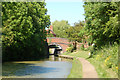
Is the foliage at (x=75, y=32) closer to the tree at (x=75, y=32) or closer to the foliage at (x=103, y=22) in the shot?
the tree at (x=75, y=32)

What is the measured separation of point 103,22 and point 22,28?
10760mm

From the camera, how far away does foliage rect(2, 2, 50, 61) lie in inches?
988

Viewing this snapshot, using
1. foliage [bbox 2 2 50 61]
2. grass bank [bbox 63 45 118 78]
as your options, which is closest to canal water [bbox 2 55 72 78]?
grass bank [bbox 63 45 118 78]

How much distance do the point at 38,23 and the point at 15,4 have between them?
5.94 metres

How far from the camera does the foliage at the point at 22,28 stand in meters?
25.1

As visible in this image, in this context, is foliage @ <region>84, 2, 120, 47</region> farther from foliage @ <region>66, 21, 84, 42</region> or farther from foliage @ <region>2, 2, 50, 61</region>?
foliage @ <region>66, 21, 84, 42</region>

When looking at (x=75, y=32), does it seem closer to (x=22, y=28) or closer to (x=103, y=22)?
(x=22, y=28)

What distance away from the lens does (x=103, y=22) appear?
21203 mm

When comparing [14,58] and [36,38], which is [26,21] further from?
[14,58]

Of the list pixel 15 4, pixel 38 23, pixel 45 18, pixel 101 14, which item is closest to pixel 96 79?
pixel 101 14

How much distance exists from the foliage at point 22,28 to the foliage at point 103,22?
8264 millimetres

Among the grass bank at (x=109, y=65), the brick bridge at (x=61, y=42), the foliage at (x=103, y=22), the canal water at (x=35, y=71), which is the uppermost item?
the foliage at (x=103, y=22)

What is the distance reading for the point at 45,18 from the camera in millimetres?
36125

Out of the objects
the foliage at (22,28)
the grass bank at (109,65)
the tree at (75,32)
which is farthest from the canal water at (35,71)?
the tree at (75,32)
